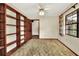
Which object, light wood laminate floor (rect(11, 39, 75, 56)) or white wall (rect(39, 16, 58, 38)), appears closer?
light wood laminate floor (rect(11, 39, 75, 56))

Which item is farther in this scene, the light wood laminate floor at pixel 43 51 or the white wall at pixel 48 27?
the white wall at pixel 48 27

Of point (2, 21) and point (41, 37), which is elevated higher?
point (2, 21)

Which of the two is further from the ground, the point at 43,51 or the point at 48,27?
the point at 48,27

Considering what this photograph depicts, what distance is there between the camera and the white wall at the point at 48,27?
1208 cm

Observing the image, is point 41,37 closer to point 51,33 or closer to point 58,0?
point 51,33

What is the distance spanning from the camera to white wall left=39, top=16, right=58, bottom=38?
12.1 metres

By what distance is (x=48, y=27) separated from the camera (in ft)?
40.0

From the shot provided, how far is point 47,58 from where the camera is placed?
128 cm

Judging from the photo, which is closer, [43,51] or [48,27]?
[43,51]

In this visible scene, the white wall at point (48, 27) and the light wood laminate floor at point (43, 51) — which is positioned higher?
the white wall at point (48, 27)

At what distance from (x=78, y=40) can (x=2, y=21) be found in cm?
335

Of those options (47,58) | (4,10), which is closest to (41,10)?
(4,10)

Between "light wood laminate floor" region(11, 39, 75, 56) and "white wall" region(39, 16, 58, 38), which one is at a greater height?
"white wall" region(39, 16, 58, 38)

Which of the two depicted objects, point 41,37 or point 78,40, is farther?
point 41,37
